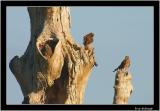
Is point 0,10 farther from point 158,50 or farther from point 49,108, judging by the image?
point 158,50

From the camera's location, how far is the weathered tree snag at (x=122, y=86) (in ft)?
50.9

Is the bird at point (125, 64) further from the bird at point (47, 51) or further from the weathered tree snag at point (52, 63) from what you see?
the bird at point (47, 51)

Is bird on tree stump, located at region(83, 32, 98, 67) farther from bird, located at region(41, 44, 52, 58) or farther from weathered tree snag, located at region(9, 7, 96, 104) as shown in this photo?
bird, located at region(41, 44, 52, 58)

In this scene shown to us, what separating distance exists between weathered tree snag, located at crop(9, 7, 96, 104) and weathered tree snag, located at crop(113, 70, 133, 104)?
62cm

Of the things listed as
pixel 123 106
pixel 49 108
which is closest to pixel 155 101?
pixel 123 106

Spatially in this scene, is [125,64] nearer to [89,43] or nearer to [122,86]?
[122,86]

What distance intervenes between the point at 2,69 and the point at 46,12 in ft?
6.20

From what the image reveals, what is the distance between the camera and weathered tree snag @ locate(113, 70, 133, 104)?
15.5 meters

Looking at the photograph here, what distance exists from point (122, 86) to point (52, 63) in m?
1.60

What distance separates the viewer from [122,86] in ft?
51.0

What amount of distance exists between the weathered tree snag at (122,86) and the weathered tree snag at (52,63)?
62 centimetres

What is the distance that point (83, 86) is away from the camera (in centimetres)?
1575

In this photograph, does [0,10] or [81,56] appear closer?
[0,10]

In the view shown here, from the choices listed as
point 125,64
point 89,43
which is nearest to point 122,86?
point 125,64
